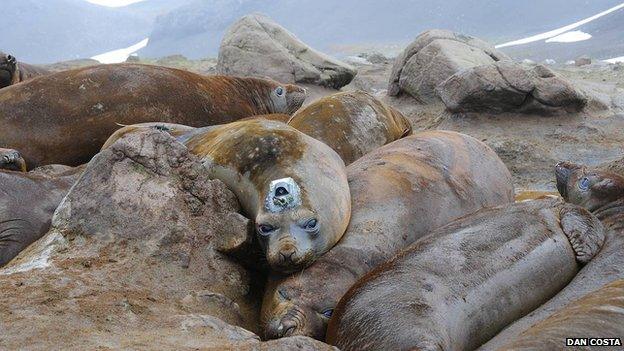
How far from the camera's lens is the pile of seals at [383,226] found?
3.49 meters

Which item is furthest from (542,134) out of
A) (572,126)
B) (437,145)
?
(437,145)

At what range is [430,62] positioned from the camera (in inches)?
397

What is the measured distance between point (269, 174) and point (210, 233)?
1.56ft

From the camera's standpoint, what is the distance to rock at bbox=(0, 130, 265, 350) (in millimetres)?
3160

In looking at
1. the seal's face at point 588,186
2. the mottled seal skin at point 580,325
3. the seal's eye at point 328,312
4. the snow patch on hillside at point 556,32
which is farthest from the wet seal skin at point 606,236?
the snow patch on hillside at point 556,32

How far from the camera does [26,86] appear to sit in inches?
268

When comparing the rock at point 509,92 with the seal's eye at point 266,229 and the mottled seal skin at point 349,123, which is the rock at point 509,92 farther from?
the seal's eye at point 266,229

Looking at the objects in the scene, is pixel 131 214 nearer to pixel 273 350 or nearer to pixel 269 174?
pixel 269 174

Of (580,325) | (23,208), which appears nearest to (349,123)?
(23,208)

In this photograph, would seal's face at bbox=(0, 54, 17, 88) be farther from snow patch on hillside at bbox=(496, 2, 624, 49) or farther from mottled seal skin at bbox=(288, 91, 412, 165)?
snow patch on hillside at bbox=(496, 2, 624, 49)

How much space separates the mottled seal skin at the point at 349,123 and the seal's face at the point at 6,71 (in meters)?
4.01

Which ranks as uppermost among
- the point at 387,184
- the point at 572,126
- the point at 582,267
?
the point at 387,184

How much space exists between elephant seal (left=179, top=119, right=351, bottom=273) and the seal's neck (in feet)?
5.08

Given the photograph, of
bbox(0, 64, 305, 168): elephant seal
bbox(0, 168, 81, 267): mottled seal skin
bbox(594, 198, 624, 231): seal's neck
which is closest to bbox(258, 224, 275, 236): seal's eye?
bbox(0, 168, 81, 267): mottled seal skin
